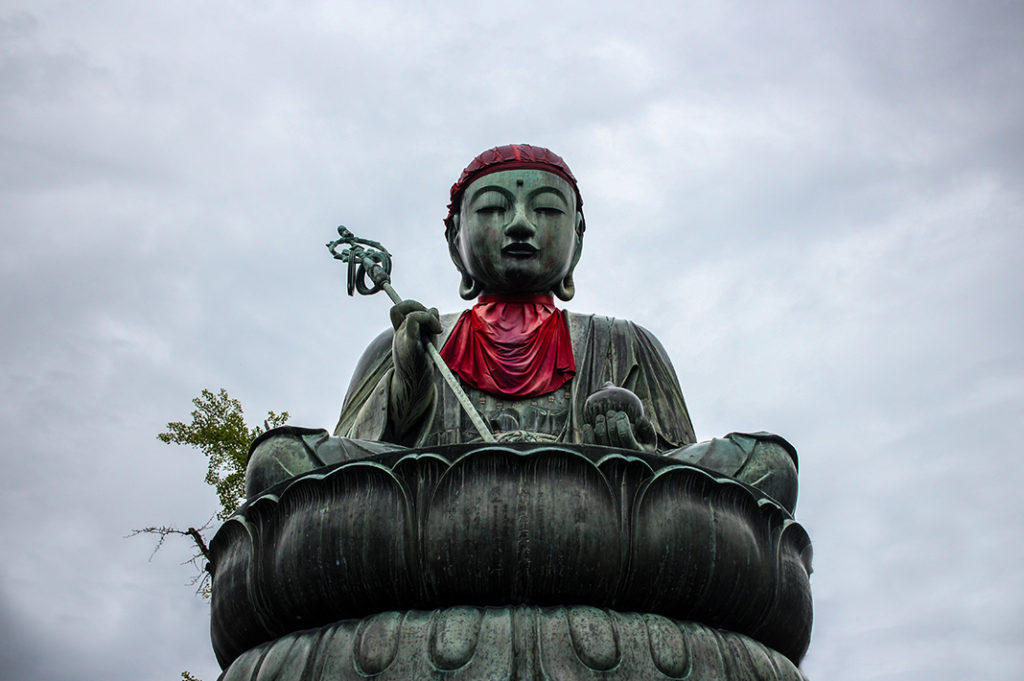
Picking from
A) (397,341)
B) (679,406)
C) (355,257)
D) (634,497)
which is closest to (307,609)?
(634,497)

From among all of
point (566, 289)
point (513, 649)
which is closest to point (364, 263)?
point (566, 289)

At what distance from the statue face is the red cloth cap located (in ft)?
0.13

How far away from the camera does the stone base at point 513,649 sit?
378 centimetres

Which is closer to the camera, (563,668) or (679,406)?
(563,668)

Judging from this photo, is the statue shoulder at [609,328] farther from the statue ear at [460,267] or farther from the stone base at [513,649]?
the stone base at [513,649]

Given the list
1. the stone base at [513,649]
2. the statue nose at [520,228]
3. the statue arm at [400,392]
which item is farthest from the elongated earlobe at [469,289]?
the stone base at [513,649]

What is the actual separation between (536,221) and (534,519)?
2532 mm

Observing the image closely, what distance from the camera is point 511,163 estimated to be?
626 centimetres

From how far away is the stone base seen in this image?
3.78m

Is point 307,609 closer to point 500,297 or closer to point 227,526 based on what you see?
point 227,526

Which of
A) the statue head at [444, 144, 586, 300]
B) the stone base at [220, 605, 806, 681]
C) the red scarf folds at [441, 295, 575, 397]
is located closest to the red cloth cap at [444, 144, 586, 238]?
the statue head at [444, 144, 586, 300]

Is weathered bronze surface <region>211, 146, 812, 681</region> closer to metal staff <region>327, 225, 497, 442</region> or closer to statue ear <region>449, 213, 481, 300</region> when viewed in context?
metal staff <region>327, 225, 497, 442</region>

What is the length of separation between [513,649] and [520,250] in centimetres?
275

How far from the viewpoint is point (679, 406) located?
20.0 feet
